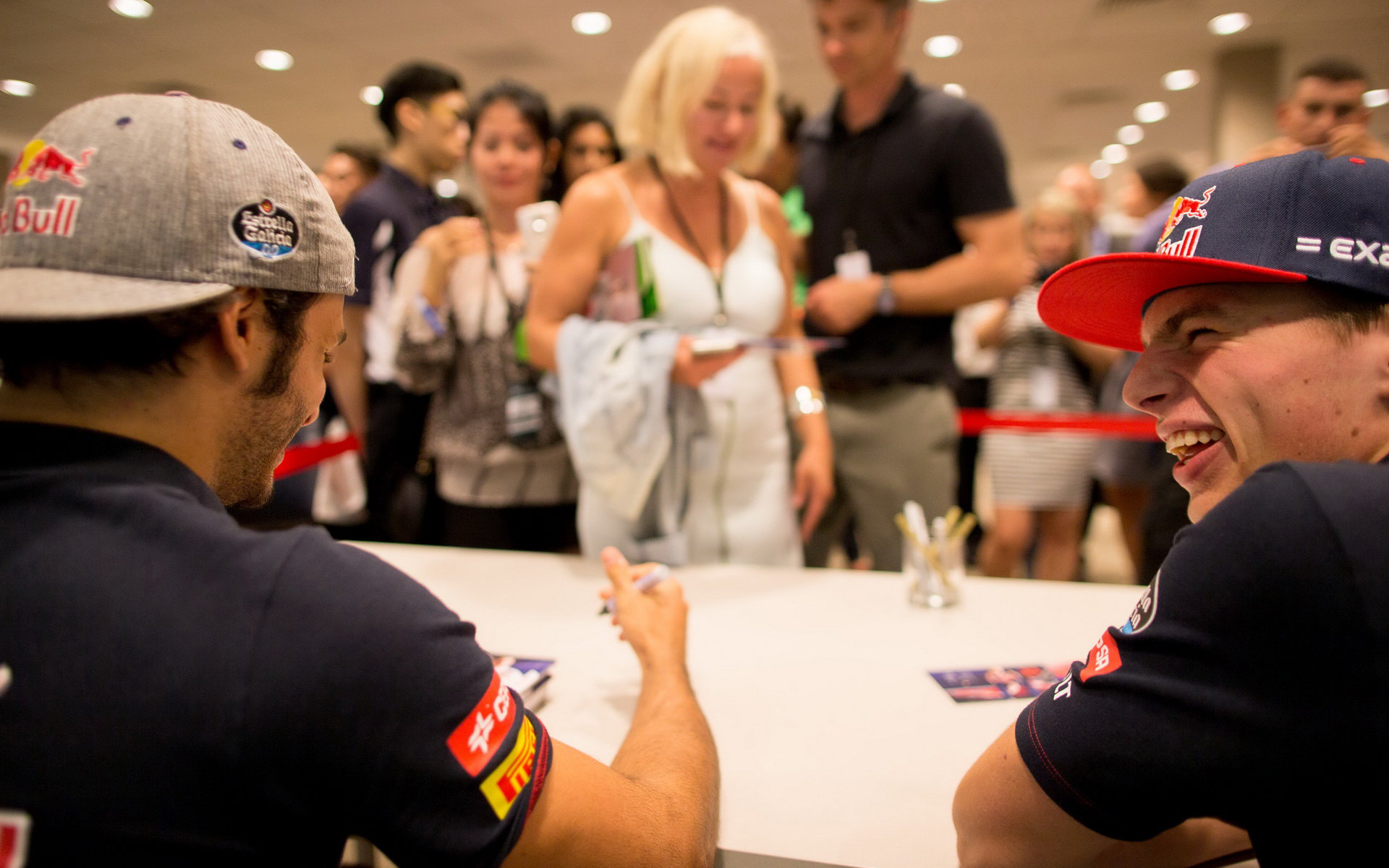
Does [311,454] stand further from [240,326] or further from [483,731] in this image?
[483,731]

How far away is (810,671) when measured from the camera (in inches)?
45.3

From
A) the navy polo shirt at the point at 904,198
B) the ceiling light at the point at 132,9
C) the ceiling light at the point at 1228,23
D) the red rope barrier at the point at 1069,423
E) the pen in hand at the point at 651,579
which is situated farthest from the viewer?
the ceiling light at the point at 1228,23

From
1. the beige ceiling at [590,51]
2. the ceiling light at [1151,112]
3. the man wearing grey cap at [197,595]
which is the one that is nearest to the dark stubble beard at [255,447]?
the man wearing grey cap at [197,595]

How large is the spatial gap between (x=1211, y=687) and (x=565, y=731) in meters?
0.69

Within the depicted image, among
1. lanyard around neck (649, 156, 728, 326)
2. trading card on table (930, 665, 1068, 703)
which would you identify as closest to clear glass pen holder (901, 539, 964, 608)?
trading card on table (930, 665, 1068, 703)

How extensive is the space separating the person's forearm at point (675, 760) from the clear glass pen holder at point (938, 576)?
22.4 inches

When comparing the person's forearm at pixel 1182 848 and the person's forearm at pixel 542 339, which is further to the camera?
the person's forearm at pixel 542 339

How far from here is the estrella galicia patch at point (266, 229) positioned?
1.97ft

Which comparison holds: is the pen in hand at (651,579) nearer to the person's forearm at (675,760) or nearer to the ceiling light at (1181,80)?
the person's forearm at (675,760)

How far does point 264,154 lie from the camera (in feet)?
2.06

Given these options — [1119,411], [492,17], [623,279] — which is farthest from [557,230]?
[492,17]

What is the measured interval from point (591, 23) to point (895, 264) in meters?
4.24

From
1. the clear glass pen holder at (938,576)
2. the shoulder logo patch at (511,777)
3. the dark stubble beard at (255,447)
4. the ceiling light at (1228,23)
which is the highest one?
the ceiling light at (1228,23)

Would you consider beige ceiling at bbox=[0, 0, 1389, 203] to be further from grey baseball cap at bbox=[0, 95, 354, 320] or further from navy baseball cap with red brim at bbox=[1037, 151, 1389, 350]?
navy baseball cap with red brim at bbox=[1037, 151, 1389, 350]
